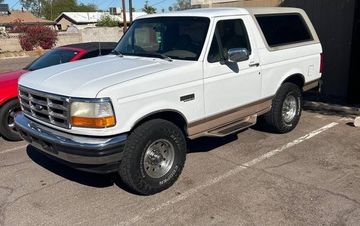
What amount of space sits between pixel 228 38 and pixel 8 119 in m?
3.83

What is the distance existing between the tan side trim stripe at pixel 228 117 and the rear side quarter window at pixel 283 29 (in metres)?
0.91

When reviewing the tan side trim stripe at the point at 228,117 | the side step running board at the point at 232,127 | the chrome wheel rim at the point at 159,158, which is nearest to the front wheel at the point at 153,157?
the chrome wheel rim at the point at 159,158

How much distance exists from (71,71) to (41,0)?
103 meters

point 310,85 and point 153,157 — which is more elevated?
point 310,85

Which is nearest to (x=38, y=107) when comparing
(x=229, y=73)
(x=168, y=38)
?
(x=168, y=38)

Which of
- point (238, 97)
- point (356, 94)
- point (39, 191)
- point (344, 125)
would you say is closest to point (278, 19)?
point (238, 97)

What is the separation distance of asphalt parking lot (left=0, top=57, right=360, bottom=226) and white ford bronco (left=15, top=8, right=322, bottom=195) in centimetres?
37

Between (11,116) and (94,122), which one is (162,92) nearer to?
(94,122)

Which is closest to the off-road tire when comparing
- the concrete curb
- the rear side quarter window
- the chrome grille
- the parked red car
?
the rear side quarter window

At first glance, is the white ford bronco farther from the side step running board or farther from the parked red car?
the parked red car

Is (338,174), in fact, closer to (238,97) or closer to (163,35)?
(238,97)

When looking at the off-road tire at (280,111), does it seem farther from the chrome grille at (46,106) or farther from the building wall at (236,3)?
the building wall at (236,3)

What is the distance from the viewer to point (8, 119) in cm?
651

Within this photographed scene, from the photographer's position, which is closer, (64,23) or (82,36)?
(82,36)
